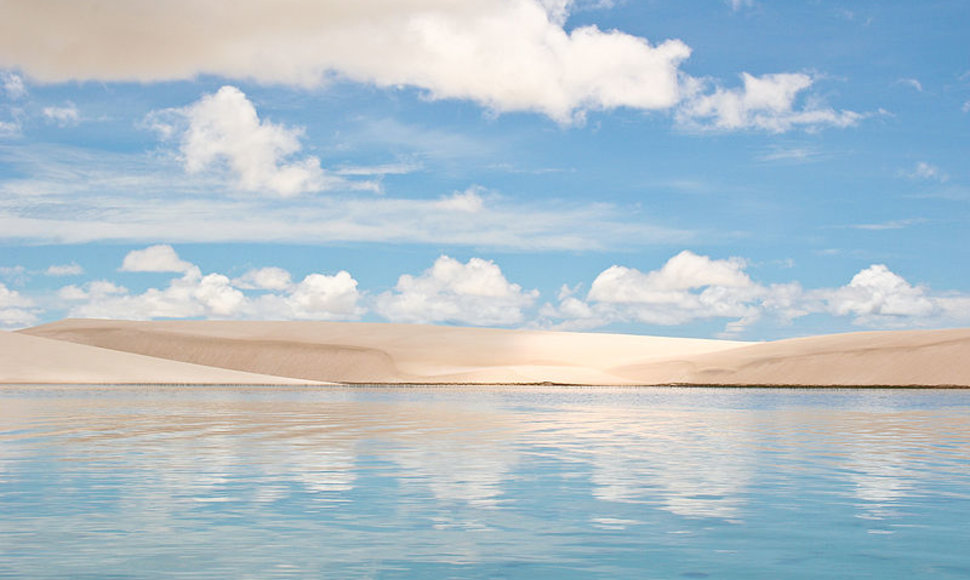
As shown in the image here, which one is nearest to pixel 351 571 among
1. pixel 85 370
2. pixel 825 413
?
pixel 825 413

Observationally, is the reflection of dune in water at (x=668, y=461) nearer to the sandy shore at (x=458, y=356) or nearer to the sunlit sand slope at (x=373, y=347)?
the sandy shore at (x=458, y=356)

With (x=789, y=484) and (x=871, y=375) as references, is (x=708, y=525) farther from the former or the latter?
(x=871, y=375)

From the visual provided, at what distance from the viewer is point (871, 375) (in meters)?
128

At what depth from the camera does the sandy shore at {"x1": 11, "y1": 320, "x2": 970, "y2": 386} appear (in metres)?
99.9

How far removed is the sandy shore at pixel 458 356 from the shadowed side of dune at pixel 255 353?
8.8 inches

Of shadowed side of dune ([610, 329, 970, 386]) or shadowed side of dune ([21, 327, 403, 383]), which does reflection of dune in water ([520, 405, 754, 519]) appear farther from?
shadowed side of dune ([21, 327, 403, 383])

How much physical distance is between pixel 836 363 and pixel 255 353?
3304 inches

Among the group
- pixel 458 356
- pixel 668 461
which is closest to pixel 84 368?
pixel 458 356

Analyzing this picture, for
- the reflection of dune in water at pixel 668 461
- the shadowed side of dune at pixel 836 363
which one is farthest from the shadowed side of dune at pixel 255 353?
the reflection of dune in water at pixel 668 461

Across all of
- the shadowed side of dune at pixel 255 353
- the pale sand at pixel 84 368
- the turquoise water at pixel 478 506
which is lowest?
the turquoise water at pixel 478 506

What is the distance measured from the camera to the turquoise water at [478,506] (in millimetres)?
10859

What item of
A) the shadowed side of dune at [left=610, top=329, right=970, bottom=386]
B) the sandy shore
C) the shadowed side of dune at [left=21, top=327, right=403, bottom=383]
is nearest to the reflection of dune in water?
the sandy shore

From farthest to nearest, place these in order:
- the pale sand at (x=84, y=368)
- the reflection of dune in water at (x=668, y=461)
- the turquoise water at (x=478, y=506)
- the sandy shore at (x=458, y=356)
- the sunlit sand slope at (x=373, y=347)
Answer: the sunlit sand slope at (x=373, y=347) < the sandy shore at (x=458, y=356) < the pale sand at (x=84, y=368) < the reflection of dune in water at (x=668, y=461) < the turquoise water at (x=478, y=506)

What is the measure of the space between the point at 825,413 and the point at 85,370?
6662cm
